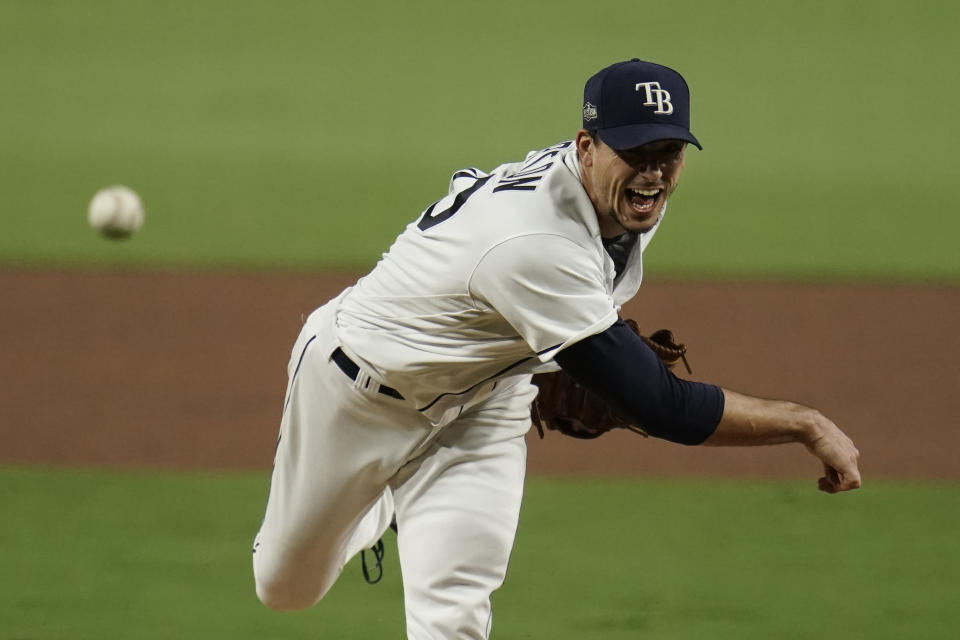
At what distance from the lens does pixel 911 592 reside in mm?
4887

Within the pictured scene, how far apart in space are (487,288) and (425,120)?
9151 millimetres

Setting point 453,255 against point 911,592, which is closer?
point 453,255

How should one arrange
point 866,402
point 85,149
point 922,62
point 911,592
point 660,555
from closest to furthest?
point 911,592, point 660,555, point 866,402, point 85,149, point 922,62

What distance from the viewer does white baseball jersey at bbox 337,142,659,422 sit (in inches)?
123

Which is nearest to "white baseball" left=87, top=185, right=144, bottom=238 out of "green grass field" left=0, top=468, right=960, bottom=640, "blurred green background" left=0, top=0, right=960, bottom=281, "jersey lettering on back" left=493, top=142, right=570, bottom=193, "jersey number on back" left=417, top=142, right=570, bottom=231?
"blurred green background" left=0, top=0, right=960, bottom=281

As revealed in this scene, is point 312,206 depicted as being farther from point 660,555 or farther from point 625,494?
point 660,555

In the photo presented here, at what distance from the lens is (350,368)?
3672 millimetres

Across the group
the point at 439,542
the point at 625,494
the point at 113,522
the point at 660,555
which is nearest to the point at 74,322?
the point at 113,522

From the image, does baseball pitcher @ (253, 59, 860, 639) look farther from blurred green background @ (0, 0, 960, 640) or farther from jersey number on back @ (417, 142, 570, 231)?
blurred green background @ (0, 0, 960, 640)

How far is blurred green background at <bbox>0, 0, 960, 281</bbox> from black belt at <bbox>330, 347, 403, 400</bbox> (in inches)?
226

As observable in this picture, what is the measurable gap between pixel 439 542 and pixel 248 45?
406 inches

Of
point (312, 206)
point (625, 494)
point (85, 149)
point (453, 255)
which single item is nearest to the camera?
point (453, 255)

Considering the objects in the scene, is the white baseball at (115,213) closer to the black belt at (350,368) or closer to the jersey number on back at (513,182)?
the black belt at (350,368)

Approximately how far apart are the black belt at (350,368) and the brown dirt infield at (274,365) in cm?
283
